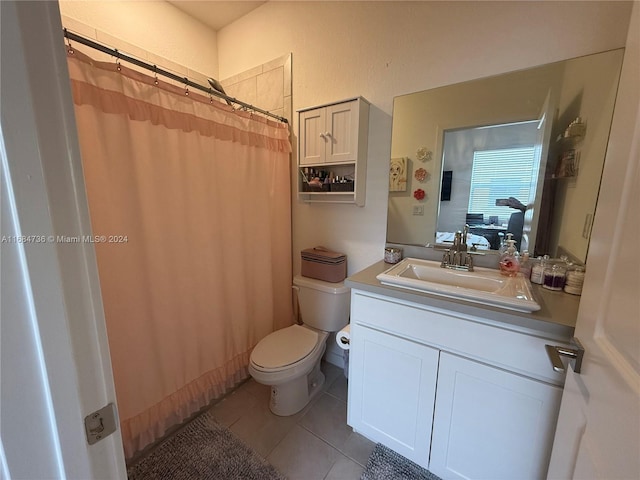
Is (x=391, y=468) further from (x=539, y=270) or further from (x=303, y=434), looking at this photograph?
(x=539, y=270)

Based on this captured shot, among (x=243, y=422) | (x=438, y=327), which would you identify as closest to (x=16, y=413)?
(x=438, y=327)

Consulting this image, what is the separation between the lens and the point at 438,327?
1.04 meters

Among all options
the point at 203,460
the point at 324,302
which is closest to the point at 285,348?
the point at 324,302

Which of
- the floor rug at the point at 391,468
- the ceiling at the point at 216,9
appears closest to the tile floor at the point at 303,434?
the floor rug at the point at 391,468

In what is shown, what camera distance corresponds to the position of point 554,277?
44.1 inches

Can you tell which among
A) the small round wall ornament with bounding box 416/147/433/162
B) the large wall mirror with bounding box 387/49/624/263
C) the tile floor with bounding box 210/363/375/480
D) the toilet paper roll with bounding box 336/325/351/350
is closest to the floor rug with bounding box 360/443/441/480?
the tile floor with bounding box 210/363/375/480

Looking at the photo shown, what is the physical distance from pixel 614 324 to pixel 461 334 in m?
0.55

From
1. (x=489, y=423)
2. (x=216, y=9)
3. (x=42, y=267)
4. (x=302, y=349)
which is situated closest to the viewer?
(x=42, y=267)

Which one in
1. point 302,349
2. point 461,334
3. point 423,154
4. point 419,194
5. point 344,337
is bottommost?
point 302,349

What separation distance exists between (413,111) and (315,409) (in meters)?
1.85

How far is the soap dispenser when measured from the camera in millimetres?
1236

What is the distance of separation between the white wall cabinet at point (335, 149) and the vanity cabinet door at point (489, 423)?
1.04 metres

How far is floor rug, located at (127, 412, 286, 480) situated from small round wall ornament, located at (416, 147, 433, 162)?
175cm

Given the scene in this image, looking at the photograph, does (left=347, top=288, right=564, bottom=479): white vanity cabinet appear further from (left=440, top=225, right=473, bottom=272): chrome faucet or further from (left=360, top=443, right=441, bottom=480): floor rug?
(left=440, top=225, right=473, bottom=272): chrome faucet
